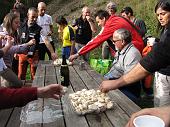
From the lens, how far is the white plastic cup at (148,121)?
1.09 metres

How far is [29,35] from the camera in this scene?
20.6 feet

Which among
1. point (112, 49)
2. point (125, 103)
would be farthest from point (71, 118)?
point (112, 49)

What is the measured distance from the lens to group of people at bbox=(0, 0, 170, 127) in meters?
2.19

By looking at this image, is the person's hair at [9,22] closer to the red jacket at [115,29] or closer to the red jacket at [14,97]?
the red jacket at [115,29]

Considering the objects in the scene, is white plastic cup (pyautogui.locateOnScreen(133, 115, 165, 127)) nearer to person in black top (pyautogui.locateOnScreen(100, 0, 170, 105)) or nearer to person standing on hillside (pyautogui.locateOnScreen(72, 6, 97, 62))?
person in black top (pyautogui.locateOnScreen(100, 0, 170, 105))

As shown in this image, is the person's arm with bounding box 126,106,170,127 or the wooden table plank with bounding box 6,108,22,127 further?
the wooden table plank with bounding box 6,108,22,127

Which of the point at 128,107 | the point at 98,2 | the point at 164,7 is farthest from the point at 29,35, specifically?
the point at 98,2

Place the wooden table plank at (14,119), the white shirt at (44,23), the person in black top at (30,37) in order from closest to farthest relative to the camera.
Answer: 1. the wooden table plank at (14,119)
2. the person in black top at (30,37)
3. the white shirt at (44,23)

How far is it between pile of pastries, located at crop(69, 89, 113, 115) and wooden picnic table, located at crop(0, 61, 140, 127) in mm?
45

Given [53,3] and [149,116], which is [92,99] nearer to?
[149,116]

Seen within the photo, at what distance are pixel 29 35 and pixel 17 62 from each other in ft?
2.69

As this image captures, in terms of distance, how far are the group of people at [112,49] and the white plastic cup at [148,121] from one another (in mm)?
31

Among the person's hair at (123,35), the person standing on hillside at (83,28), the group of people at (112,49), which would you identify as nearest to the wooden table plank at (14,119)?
the group of people at (112,49)

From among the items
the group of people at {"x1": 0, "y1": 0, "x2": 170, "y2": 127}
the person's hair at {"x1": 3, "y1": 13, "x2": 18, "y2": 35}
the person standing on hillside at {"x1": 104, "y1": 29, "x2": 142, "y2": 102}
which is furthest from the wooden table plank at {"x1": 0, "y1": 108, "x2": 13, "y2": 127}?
the person's hair at {"x1": 3, "y1": 13, "x2": 18, "y2": 35}
